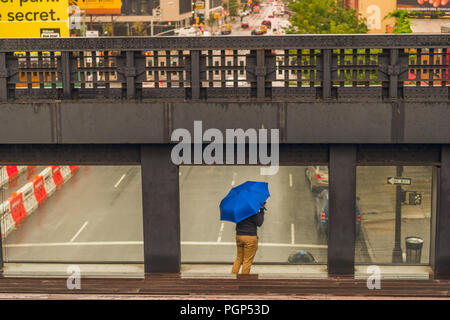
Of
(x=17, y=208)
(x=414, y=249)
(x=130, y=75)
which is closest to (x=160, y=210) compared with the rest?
(x=130, y=75)

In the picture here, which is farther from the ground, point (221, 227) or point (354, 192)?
point (354, 192)

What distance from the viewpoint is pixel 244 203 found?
995 centimetres

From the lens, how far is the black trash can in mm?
11539

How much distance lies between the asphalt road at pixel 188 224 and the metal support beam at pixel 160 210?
20cm

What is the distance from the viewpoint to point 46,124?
36.8 feet

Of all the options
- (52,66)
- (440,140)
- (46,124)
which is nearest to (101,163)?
(46,124)

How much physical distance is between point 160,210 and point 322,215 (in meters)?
2.98

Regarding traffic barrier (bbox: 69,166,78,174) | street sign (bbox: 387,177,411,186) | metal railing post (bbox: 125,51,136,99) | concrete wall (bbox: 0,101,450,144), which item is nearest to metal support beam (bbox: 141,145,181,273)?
concrete wall (bbox: 0,101,450,144)

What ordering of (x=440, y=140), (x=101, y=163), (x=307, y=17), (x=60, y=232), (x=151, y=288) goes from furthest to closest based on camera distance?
(x=307, y=17), (x=60, y=232), (x=101, y=163), (x=440, y=140), (x=151, y=288)

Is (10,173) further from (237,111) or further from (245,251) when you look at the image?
(245,251)

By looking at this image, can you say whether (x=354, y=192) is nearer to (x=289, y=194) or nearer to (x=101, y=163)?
(x=289, y=194)

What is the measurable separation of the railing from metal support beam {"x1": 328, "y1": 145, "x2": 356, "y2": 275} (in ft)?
3.47

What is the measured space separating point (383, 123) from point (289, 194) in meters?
2.25

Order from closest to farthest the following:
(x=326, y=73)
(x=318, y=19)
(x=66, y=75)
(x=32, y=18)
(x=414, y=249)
Answer: (x=326, y=73) → (x=66, y=75) → (x=414, y=249) → (x=32, y=18) → (x=318, y=19)
